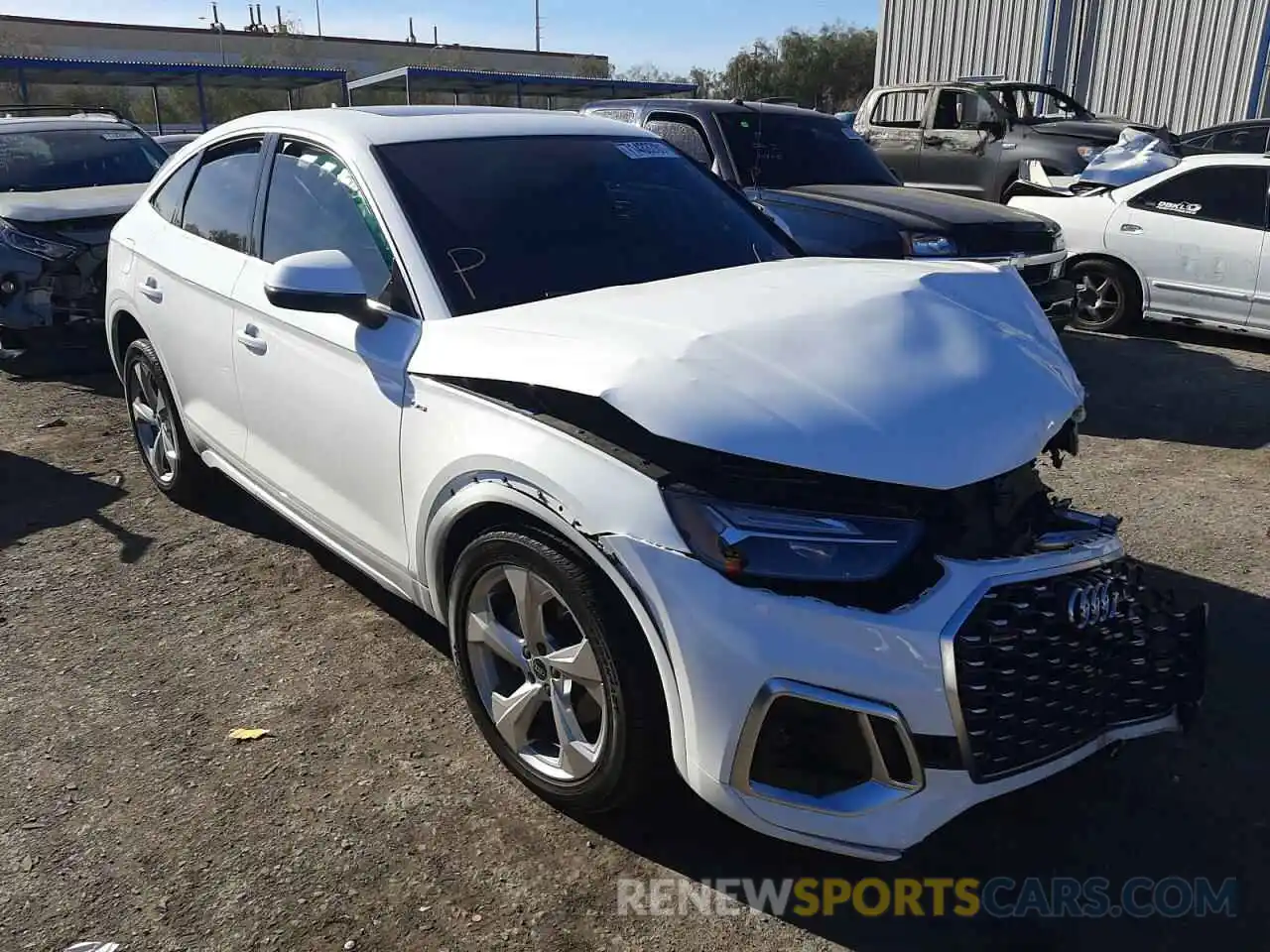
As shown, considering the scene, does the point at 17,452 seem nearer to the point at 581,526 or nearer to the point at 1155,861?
the point at 581,526

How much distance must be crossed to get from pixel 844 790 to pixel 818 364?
0.97 m

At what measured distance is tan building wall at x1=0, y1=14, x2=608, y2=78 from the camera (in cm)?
4600

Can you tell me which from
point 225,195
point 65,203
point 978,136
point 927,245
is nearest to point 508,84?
point 978,136

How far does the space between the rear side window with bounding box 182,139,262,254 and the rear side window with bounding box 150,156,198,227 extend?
7 cm

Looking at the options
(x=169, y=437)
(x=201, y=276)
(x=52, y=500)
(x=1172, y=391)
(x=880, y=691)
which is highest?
(x=201, y=276)

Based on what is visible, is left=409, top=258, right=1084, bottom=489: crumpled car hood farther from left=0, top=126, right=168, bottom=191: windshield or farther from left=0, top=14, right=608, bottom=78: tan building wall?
left=0, top=14, right=608, bottom=78: tan building wall

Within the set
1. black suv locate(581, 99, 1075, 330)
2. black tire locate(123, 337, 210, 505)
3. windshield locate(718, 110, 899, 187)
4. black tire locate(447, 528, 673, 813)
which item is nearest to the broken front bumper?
black tire locate(447, 528, 673, 813)

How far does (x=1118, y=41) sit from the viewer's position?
2080 centimetres

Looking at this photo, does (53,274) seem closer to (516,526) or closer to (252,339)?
(252,339)

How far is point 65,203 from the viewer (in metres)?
7.04

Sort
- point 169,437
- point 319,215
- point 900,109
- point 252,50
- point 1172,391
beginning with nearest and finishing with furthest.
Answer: point 319,215 → point 169,437 → point 1172,391 → point 900,109 → point 252,50

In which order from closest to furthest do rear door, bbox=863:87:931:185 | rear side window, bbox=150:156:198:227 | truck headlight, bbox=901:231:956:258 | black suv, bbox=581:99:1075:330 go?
1. rear side window, bbox=150:156:198:227
2. truck headlight, bbox=901:231:956:258
3. black suv, bbox=581:99:1075:330
4. rear door, bbox=863:87:931:185

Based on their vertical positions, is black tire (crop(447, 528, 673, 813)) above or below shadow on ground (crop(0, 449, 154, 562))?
above

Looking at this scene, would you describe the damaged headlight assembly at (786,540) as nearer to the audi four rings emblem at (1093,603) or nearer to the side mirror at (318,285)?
the audi four rings emblem at (1093,603)
